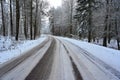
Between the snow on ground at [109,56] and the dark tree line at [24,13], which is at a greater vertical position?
the dark tree line at [24,13]

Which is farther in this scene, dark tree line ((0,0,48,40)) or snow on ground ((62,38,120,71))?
dark tree line ((0,0,48,40))

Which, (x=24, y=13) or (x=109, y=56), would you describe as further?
(x=24, y=13)

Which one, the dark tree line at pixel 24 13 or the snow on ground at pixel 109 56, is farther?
the dark tree line at pixel 24 13

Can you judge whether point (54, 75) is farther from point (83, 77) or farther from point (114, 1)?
point (114, 1)

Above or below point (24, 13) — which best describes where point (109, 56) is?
below

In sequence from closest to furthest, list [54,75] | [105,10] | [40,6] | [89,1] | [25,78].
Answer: [25,78], [54,75], [105,10], [89,1], [40,6]

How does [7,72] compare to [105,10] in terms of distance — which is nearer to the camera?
[7,72]

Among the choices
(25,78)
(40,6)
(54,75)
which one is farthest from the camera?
(40,6)

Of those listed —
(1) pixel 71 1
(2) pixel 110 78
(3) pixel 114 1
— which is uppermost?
(1) pixel 71 1

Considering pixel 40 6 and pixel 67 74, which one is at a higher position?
pixel 40 6

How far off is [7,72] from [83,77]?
3.20 meters

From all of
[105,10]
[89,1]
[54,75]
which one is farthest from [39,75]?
[89,1]

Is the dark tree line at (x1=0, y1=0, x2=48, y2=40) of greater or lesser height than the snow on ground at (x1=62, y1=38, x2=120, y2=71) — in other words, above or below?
above

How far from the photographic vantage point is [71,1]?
52.5m
